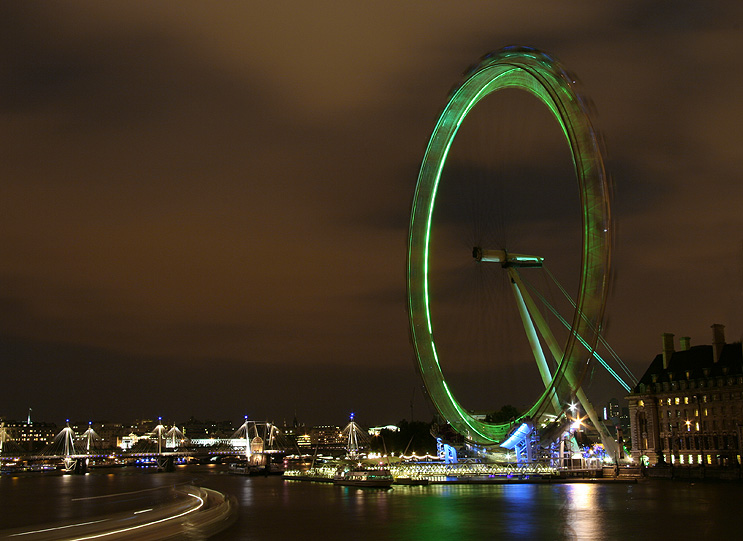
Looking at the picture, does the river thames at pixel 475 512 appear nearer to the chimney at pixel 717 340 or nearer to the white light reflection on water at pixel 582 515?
the white light reflection on water at pixel 582 515

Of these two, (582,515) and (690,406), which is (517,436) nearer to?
(690,406)

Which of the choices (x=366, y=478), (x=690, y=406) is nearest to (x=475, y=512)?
(x=366, y=478)

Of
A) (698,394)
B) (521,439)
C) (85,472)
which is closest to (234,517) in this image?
(521,439)

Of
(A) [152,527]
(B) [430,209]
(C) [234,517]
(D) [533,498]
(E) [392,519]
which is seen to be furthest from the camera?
(B) [430,209]

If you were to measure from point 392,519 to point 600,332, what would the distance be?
55.9 ft

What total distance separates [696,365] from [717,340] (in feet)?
9.46

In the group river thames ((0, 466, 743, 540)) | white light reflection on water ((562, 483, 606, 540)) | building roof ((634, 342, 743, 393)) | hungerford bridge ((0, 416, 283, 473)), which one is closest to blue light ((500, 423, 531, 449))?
river thames ((0, 466, 743, 540))

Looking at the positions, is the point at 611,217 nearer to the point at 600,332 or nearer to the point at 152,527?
the point at 600,332

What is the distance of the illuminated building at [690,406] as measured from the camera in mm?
63688

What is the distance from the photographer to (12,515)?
4600 centimetres

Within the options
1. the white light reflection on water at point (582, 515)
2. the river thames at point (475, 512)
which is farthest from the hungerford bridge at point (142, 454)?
the white light reflection on water at point (582, 515)

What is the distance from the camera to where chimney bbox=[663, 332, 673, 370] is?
72.8 meters

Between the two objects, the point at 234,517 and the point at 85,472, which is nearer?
the point at 234,517

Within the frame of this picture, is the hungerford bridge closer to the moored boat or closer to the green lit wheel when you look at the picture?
the moored boat
